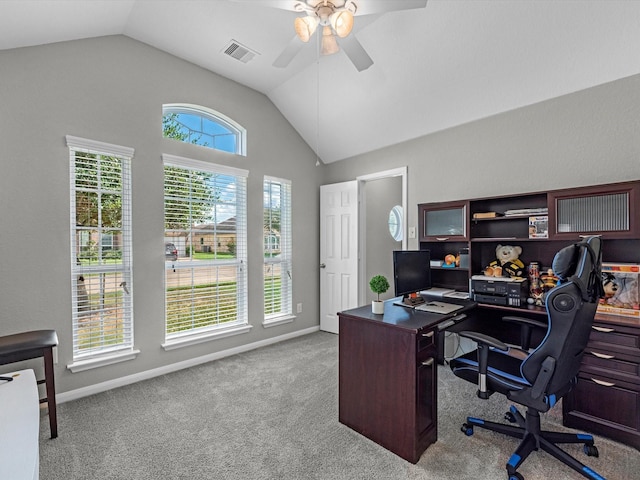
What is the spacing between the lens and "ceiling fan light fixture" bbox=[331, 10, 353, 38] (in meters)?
1.83

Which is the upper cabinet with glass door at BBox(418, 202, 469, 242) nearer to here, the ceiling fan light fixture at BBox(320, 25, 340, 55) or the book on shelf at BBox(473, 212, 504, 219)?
the book on shelf at BBox(473, 212, 504, 219)

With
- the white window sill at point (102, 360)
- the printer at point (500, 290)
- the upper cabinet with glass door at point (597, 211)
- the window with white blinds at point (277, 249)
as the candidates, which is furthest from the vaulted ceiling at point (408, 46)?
the white window sill at point (102, 360)

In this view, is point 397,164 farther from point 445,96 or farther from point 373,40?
point 373,40

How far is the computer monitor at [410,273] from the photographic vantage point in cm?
246

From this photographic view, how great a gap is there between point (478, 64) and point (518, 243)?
1704 millimetres

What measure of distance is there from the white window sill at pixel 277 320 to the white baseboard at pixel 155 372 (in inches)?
7.3

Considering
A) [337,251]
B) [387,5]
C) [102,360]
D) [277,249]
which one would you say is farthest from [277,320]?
[387,5]

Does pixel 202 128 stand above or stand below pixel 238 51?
below

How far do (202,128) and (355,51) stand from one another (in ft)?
7.07

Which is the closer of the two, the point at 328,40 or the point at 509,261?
the point at 328,40

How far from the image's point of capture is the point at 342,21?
1.85 metres

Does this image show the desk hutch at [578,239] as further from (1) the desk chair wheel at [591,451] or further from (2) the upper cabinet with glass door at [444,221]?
(1) the desk chair wheel at [591,451]

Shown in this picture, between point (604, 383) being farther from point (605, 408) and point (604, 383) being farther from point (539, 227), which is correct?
point (539, 227)

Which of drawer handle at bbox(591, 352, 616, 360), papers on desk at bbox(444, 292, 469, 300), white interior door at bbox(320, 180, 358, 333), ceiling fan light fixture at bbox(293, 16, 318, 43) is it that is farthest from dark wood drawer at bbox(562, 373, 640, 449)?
ceiling fan light fixture at bbox(293, 16, 318, 43)
